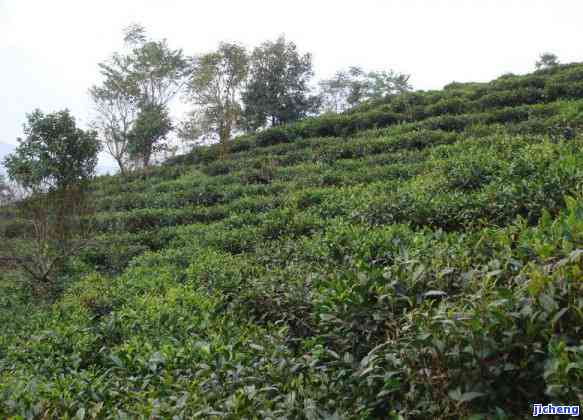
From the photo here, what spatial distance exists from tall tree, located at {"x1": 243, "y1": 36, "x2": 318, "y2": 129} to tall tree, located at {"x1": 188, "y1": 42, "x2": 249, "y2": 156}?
14.4 feet

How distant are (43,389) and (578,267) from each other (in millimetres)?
3265

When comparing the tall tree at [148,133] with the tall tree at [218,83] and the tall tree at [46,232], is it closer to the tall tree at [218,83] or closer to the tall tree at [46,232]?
the tall tree at [218,83]

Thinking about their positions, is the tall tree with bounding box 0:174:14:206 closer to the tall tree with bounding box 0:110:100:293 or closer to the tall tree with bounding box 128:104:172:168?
the tall tree with bounding box 0:110:100:293

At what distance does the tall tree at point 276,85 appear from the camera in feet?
81.8

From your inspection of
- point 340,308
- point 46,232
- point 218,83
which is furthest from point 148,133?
point 340,308

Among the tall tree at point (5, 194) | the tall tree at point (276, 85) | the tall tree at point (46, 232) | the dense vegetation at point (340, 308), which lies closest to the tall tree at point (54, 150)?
the tall tree at point (5, 194)

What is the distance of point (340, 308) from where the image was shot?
2988 millimetres

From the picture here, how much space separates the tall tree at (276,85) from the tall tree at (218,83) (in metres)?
4.38

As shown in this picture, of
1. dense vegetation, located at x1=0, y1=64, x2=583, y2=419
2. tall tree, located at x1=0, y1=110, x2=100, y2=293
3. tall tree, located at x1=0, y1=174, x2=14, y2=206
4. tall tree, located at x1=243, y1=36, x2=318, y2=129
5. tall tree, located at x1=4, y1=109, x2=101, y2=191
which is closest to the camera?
dense vegetation, located at x1=0, y1=64, x2=583, y2=419

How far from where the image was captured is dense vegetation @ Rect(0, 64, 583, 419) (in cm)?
205

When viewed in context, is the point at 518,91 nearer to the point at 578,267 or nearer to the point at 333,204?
the point at 333,204

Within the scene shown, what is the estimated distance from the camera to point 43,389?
3070 mm

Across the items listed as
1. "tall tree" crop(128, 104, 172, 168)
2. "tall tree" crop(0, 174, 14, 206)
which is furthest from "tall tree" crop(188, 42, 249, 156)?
"tall tree" crop(0, 174, 14, 206)

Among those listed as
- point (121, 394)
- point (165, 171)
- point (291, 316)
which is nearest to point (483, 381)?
point (291, 316)
